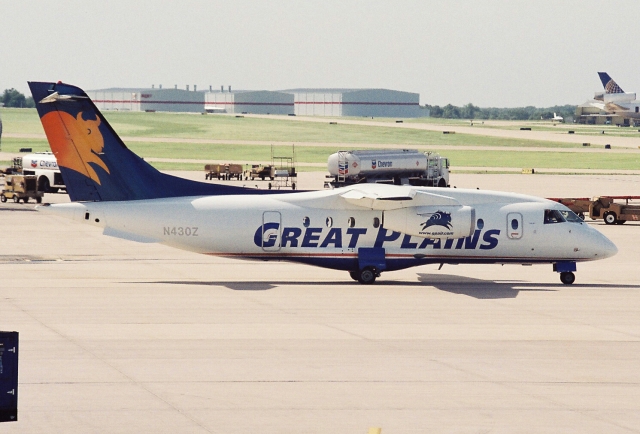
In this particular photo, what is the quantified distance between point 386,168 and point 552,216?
4096 cm

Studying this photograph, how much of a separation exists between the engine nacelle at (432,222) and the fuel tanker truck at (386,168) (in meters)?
39.5

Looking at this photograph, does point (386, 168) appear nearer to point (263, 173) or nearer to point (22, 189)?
point (263, 173)

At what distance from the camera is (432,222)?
30.7m

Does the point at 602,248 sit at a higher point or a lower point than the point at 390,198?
lower

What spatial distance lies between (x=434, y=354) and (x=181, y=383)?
5.74 meters

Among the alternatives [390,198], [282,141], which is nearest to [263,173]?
[390,198]

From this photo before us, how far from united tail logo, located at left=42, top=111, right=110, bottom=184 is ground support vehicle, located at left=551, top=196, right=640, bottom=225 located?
2913cm

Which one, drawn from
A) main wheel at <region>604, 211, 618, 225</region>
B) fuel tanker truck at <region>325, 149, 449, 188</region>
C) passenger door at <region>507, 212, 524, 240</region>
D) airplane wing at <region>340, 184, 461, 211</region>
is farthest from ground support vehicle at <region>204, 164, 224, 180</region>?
passenger door at <region>507, 212, 524, 240</region>

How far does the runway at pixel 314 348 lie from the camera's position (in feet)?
52.9

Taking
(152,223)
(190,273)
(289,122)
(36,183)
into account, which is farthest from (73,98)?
(289,122)

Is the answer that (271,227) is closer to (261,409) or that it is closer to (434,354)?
(434,354)

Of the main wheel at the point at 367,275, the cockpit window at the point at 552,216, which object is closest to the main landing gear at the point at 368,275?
the main wheel at the point at 367,275

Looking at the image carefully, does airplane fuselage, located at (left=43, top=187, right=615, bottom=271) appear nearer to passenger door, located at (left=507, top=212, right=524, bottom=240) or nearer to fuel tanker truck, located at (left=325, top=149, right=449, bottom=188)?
passenger door, located at (left=507, top=212, right=524, bottom=240)

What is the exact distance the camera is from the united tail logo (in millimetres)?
29766
